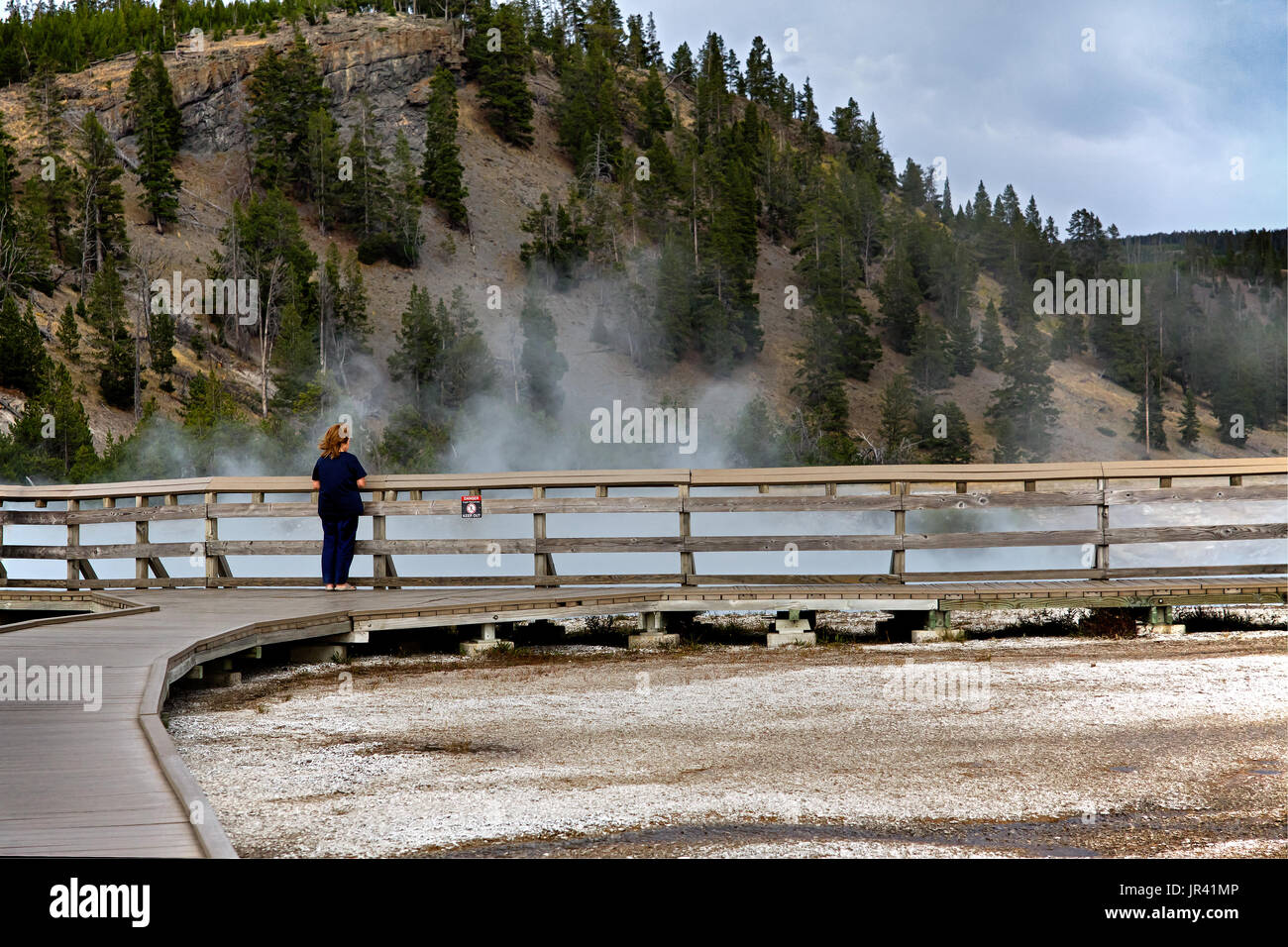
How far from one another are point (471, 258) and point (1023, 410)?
2899 cm

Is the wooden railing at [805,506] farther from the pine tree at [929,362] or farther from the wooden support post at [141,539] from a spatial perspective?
the pine tree at [929,362]

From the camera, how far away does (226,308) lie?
169 ft

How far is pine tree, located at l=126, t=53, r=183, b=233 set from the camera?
58469 millimetres

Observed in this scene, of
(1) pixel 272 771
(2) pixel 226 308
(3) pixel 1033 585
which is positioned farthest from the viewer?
(2) pixel 226 308

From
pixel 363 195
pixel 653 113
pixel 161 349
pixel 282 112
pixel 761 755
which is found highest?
pixel 653 113

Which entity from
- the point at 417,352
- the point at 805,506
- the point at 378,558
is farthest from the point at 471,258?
the point at 805,506

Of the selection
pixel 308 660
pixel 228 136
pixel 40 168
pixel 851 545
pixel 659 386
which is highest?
pixel 228 136

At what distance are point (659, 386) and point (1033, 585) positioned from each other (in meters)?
49.8

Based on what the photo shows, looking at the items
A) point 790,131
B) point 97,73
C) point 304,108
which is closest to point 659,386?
point 304,108

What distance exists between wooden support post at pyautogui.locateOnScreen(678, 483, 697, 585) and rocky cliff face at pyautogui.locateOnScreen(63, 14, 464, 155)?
202 ft

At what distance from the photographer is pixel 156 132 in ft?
201

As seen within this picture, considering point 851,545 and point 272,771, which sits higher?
point 851,545

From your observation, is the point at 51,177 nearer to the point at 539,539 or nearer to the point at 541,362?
the point at 541,362
